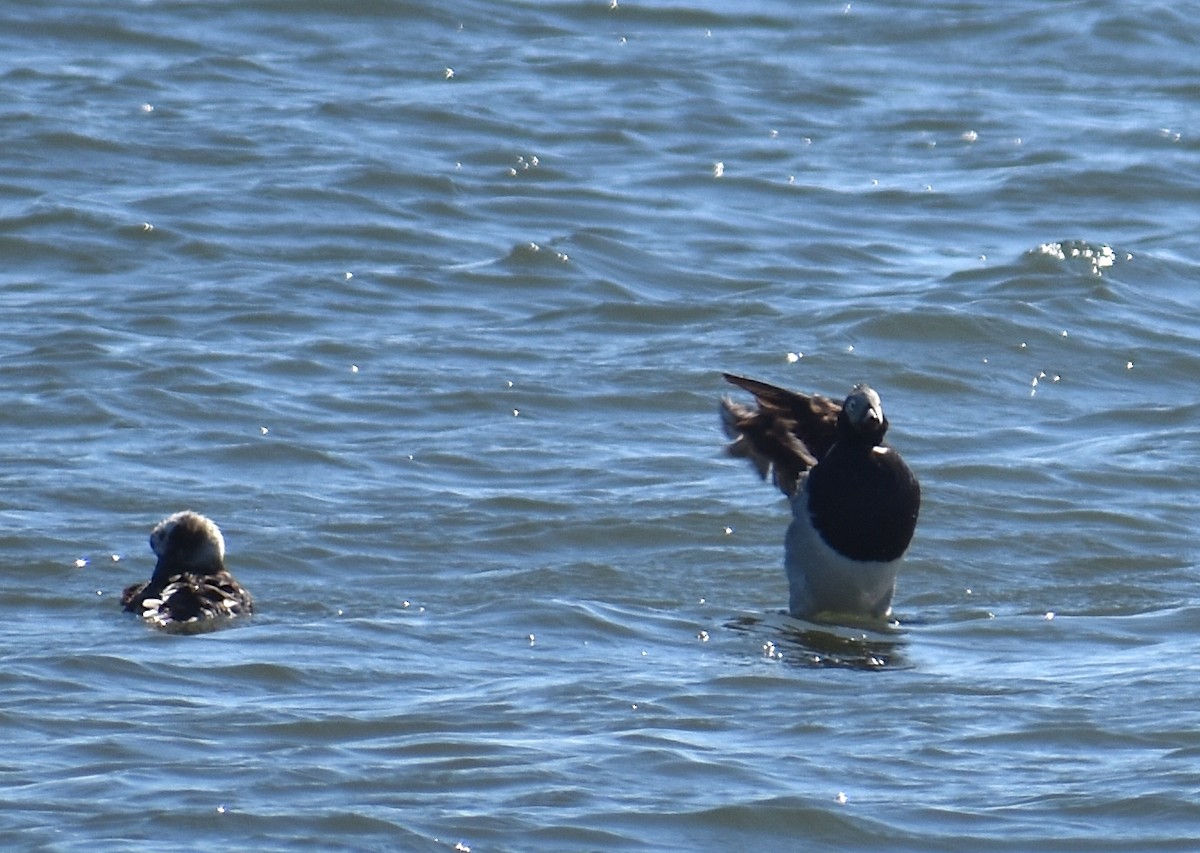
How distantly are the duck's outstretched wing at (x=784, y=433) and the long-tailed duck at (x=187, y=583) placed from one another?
2361 millimetres

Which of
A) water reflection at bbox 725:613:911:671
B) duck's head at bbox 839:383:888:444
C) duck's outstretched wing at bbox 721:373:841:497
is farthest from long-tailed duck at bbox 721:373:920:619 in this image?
duck's outstretched wing at bbox 721:373:841:497

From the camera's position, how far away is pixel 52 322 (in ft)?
49.9

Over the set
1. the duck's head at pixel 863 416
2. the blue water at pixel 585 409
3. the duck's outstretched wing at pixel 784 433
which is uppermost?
the duck's head at pixel 863 416

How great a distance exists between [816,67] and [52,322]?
9931 mm

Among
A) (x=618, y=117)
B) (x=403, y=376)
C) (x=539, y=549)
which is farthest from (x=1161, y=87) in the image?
(x=539, y=549)

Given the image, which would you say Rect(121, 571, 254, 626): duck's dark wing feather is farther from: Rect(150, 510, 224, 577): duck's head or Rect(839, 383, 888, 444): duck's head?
Rect(839, 383, 888, 444): duck's head

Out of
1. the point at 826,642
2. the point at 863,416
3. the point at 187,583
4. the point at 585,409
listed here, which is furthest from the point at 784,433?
the point at 187,583

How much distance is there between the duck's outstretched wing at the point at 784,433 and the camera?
37.3 ft

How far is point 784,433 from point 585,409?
2.72m

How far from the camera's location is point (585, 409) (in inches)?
552

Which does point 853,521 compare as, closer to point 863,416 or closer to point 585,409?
point 863,416

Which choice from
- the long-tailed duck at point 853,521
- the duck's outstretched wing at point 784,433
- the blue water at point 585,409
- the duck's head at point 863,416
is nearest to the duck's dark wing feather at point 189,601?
the blue water at point 585,409

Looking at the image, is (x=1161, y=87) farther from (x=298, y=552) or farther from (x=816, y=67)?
(x=298, y=552)

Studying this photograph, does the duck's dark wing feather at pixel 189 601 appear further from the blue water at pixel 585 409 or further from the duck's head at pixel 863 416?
the duck's head at pixel 863 416
